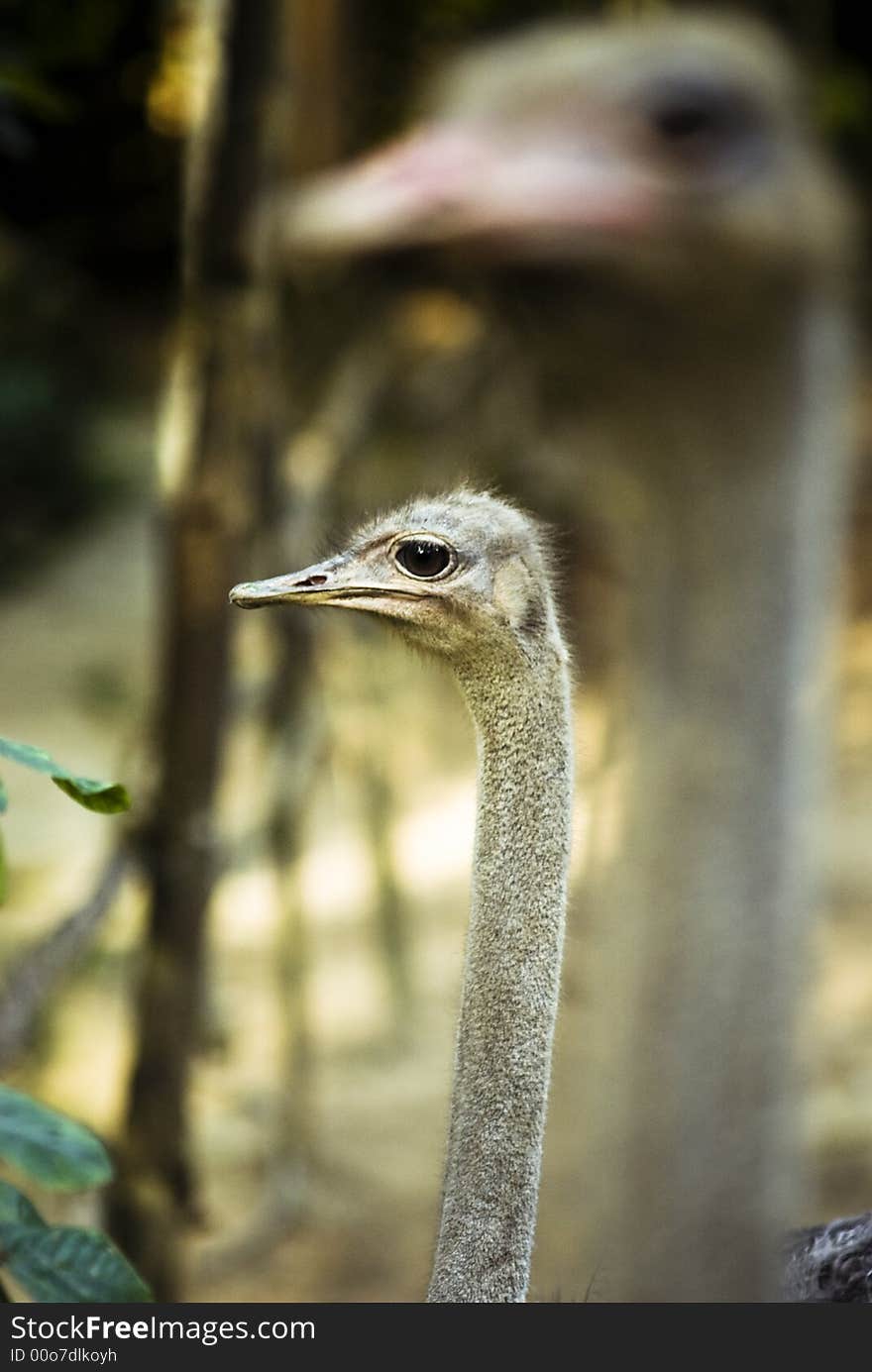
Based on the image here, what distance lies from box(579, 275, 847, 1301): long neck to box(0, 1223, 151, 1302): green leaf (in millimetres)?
1682

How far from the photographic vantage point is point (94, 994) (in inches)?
128

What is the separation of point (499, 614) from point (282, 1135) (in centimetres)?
228

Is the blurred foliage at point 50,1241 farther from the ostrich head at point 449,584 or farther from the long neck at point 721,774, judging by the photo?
the long neck at point 721,774

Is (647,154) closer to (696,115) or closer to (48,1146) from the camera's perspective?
(696,115)

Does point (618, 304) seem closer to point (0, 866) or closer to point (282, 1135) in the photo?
point (282, 1135)

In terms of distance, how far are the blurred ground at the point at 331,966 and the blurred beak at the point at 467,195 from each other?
0.60m

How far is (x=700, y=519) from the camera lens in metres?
2.45

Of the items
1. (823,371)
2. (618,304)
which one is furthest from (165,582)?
(823,371)

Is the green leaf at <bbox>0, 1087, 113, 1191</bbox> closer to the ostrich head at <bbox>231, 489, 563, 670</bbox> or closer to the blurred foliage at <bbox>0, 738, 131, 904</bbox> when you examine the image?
the blurred foliage at <bbox>0, 738, 131, 904</bbox>

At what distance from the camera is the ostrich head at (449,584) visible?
0.77 metres

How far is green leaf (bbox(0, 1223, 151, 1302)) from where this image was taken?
0.77m

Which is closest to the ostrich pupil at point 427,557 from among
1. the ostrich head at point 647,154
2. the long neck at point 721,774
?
the ostrich head at point 647,154

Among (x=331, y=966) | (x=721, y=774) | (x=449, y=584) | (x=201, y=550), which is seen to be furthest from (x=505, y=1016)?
(x=331, y=966)

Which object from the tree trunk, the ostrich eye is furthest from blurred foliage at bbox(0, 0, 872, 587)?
the ostrich eye
